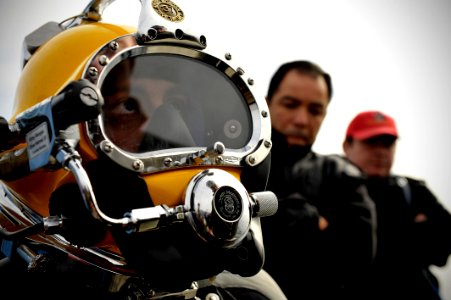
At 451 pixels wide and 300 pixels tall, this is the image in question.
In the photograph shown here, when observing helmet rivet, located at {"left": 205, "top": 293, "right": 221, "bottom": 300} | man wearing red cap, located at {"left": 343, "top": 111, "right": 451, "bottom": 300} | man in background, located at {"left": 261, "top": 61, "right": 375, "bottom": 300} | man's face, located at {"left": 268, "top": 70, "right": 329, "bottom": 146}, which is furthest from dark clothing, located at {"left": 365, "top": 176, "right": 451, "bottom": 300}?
helmet rivet, located at {"left": 205, "top": 293, "right": 221, "bottom": 300}

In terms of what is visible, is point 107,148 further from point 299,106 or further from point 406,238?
point 406,238

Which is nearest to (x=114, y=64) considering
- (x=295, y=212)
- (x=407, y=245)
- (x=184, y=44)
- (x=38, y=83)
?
(x=184, y=44)

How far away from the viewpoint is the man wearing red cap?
8.61ft

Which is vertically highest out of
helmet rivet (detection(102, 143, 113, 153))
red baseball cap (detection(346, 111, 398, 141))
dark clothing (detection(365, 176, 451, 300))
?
helmet rivet (detection(102, 143, 113, 153))

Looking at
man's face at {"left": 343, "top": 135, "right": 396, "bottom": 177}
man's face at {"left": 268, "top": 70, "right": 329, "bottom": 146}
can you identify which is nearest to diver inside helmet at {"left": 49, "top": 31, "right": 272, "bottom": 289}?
man's face at {"left": 268, "top": 70, "right": 329, "bottom": 146}

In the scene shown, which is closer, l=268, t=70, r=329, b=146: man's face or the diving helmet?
the diving helmet

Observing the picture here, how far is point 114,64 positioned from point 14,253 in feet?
1.91

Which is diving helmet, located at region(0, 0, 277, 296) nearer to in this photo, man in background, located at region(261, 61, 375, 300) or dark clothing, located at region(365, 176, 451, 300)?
man in background, located at region(261, 61, 375, 300)

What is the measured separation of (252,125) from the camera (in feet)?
4.17

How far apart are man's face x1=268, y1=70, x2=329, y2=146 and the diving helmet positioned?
941 millimetres

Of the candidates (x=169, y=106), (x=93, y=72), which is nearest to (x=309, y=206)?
(x=169, y=106)

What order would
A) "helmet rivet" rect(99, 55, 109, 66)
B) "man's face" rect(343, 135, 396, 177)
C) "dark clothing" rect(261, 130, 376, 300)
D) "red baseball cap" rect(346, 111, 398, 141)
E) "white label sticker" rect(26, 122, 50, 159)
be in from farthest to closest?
"red baseball cap" rect(346, 111, 398, 141)
"man's face" rect(343, 135, 396, 177)
"dark clothing" rect(261, 130, 376, 300)
"helmet rivet" rect(99, 55, 109, 66)
"white label sticker" rect(26, 122, 50, 159)

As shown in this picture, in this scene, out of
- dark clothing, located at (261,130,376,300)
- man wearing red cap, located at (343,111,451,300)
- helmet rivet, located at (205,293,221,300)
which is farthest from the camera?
man wearing red cap, located at (343,111,451,300)

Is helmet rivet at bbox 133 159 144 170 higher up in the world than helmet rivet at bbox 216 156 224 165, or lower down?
lower down
